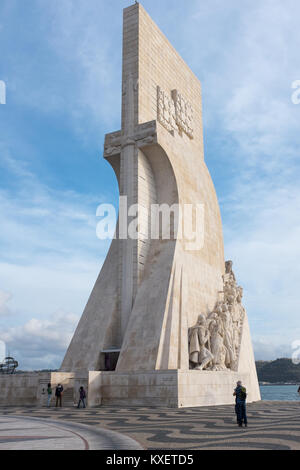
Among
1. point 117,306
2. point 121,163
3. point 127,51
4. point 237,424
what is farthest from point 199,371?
point 127,51

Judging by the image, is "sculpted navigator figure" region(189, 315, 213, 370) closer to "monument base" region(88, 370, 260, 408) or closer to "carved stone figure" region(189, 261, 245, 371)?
"carved stone figure" region(189, 261, 245, 371)

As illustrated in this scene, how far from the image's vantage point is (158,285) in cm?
1524

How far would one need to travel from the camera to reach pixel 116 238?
56.4ft

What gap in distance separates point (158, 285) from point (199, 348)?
7.82 ft

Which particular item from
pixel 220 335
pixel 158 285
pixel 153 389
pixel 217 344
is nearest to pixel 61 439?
pixel 153 389

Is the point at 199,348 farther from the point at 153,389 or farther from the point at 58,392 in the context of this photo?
the point at 58,392

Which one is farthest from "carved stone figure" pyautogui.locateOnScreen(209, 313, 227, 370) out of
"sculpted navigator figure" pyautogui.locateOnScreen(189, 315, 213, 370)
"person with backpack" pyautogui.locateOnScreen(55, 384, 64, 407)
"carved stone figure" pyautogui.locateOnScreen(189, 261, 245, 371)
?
"person with backpack" pyautogui.locateOnScreen(55, 384, 64, 407)

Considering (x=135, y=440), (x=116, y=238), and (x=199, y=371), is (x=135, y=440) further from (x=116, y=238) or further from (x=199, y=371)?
(x=116, y=238)

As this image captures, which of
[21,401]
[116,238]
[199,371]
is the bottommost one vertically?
[21,401]

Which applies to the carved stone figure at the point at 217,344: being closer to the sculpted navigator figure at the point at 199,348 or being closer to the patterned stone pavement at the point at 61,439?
the sculpted navigator figure at the point at 199,348

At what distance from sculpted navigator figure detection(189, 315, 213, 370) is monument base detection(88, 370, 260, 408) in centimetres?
86

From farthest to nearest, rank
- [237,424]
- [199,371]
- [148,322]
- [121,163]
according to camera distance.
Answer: [121,163] → [148,322] → [199,371] → [237,424]

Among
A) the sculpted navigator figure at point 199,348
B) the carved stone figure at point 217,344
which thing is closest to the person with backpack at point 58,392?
the sculpted navigator figure at point 199,348
